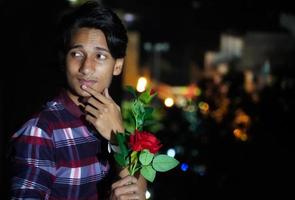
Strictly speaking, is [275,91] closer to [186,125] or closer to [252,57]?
[186,125]

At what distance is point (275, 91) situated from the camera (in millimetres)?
4809

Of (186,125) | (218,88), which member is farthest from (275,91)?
(186,125)

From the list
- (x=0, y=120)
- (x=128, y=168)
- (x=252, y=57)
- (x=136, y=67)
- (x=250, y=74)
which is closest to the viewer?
(x=128, y=168)

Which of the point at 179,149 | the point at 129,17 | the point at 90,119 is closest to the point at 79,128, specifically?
the point at 90,119

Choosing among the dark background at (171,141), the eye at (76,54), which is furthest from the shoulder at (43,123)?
the dark background at (171,141)

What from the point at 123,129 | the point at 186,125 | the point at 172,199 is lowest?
the point at 172,199

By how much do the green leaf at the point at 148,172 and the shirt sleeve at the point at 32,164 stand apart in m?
0.36

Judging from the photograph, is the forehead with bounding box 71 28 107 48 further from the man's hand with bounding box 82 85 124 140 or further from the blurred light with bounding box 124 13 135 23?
the blurred light with bounding box 124 13 135 23

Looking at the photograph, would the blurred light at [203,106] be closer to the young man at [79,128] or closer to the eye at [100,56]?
the young man at [79,128]

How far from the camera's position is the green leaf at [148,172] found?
1797 mm

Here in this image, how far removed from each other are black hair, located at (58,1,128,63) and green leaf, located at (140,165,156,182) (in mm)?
515

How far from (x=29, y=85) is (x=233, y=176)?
227cm

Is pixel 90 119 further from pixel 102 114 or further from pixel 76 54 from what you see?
pixel 76 54

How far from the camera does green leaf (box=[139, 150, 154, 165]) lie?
5.90 feet
